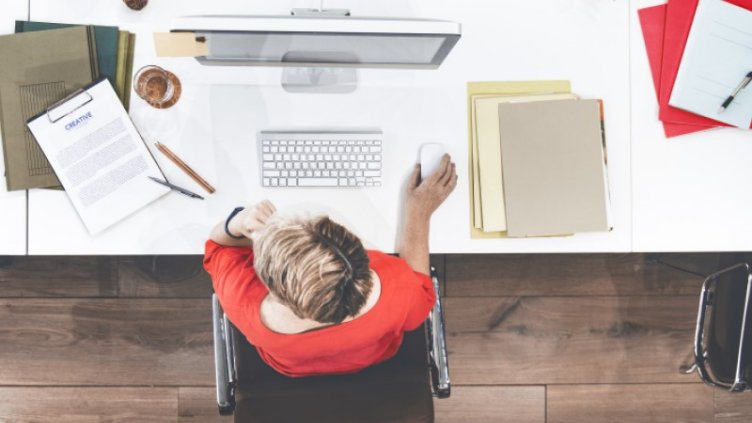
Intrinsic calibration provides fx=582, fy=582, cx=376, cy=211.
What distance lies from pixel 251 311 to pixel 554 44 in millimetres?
904

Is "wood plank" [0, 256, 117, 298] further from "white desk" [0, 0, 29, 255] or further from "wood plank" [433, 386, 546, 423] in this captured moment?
"wood plank" [433, 386, 546, 423]

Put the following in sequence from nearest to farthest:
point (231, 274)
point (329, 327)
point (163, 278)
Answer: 1. point (329, 327)
2. point (231, 274)
3. point (163, 278)

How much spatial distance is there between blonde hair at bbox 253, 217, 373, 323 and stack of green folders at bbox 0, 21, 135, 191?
0.62 metres

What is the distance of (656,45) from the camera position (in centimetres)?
135

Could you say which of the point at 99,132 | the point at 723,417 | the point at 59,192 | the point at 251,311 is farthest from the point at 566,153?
the point at 723,417

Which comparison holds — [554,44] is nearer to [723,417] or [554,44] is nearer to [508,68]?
[508,68]

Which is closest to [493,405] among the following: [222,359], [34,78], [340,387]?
[340,387]

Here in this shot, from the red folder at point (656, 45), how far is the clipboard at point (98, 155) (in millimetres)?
1157

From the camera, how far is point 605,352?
6.58 feet

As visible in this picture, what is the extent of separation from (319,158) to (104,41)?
21.4 inches

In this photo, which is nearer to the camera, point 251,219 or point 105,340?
point 251,219

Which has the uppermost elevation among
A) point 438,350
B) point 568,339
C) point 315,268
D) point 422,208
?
point 422,208

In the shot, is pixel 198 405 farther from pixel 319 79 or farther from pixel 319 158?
pixel 319 79

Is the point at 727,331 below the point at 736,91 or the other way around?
below
